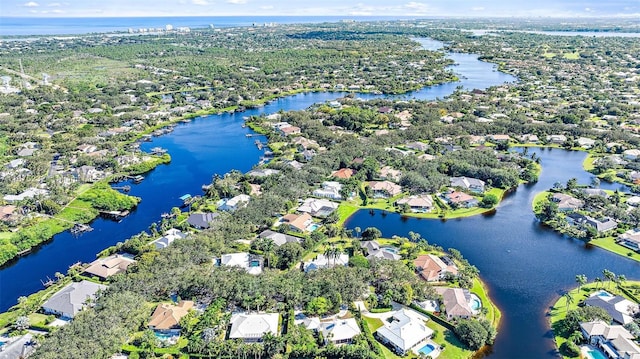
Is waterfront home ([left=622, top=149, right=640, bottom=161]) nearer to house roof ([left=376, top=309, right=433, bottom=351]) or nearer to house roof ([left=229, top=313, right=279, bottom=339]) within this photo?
house roof ([left=376, top=309, right=433, bottom=351])

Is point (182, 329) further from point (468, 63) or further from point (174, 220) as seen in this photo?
point (468, 63)

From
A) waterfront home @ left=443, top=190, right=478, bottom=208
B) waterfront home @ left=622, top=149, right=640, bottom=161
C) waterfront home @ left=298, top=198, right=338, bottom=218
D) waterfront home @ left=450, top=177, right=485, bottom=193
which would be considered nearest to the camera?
waterfront home @ left=298, top=198, right=338, bottom=218

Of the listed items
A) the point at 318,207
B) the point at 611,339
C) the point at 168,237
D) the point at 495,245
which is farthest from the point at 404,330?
the point at 168,237

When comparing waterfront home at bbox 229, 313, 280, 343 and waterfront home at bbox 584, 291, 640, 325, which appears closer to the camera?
waterfront home at bbox 229, 313, 280, 343

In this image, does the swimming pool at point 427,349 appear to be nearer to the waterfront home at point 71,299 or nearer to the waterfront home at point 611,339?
the waterfront home at point 611,339

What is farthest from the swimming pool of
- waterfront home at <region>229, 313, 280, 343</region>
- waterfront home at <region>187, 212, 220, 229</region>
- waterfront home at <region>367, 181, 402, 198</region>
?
waterfront home at <region>367, 181, 402, 198</region>

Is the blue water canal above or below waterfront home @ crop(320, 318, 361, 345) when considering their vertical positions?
below

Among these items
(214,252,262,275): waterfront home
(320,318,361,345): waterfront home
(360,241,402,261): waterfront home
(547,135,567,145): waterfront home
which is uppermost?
(547,135,567,145): waterfront home
